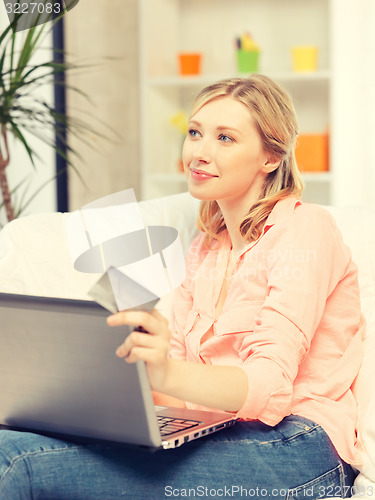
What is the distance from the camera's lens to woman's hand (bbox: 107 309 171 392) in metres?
0.80

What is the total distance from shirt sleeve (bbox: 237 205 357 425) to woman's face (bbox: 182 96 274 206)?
12cm

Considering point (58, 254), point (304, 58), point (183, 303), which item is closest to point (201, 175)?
point (183, 303)

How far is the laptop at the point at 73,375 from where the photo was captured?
837mm

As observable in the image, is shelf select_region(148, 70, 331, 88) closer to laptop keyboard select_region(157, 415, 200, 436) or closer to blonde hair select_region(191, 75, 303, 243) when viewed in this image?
blonde hair select_region(191, 75, 303, 243)

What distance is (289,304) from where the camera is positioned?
1107 millimetres

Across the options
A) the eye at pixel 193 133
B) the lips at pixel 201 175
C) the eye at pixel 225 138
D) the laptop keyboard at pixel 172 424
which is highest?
the eye at pixel 193 133

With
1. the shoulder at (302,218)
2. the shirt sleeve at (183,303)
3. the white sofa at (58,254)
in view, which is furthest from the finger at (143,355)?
the white sofa at (58,254)

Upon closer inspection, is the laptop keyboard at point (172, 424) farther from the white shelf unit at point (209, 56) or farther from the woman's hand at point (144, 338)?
the white shelf unit at point (209, 56)

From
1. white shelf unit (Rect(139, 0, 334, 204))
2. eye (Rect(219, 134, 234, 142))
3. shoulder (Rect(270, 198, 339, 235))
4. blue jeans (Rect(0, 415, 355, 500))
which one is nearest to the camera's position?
blue jeans (Rect(0, 415, 355, 500))

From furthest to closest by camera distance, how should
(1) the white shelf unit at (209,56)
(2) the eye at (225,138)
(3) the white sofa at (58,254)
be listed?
(1) the white shelf unit at (209,56), (3) the white sofa at (58,254), (2) the eye at (225,138)

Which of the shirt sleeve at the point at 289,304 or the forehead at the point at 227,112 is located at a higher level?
the forehead at the point at 227,112

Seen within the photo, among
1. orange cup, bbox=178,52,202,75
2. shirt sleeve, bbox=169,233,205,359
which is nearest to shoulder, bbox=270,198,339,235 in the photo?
shirt sleeve, bbox=169,233,205,359

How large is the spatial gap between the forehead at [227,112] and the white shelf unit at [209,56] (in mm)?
1843

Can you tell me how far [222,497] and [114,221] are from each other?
74cm
